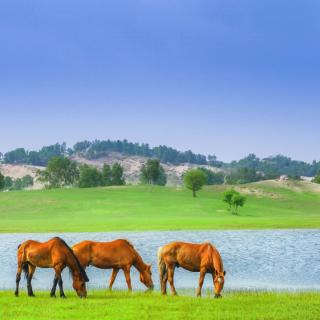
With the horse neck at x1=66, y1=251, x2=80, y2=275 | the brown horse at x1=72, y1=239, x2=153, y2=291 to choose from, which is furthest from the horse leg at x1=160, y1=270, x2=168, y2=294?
the horse neck at x1=66, y1=251, x2=80, y2=275

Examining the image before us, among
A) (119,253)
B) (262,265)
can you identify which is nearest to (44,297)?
(119,253)

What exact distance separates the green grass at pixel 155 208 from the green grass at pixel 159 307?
6978cm

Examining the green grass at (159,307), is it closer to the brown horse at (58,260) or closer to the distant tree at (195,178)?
the brown horse at (58,260)

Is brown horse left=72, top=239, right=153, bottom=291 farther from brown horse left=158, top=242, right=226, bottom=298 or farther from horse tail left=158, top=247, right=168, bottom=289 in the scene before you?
brown horse left=158, top=242, right=226, bottom=298

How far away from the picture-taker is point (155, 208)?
13762 centimetres

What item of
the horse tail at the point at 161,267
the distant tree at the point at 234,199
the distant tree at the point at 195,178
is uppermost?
the distant tree at the point at 195,178

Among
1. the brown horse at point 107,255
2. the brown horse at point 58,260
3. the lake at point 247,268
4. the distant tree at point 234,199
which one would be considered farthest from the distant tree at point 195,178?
the brown horse at point 58,260

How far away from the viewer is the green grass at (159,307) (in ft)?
59.0

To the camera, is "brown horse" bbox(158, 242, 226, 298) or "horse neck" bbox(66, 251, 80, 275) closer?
"horse neck" bbox(66, 251, 80, 275)

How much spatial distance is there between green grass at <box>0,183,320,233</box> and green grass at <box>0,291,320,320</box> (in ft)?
229

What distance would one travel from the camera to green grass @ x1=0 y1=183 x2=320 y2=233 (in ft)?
343

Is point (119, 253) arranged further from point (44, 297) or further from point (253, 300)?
point (253, 300)

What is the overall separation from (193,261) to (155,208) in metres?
115

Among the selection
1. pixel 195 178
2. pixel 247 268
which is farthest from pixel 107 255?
pixel 195 178
